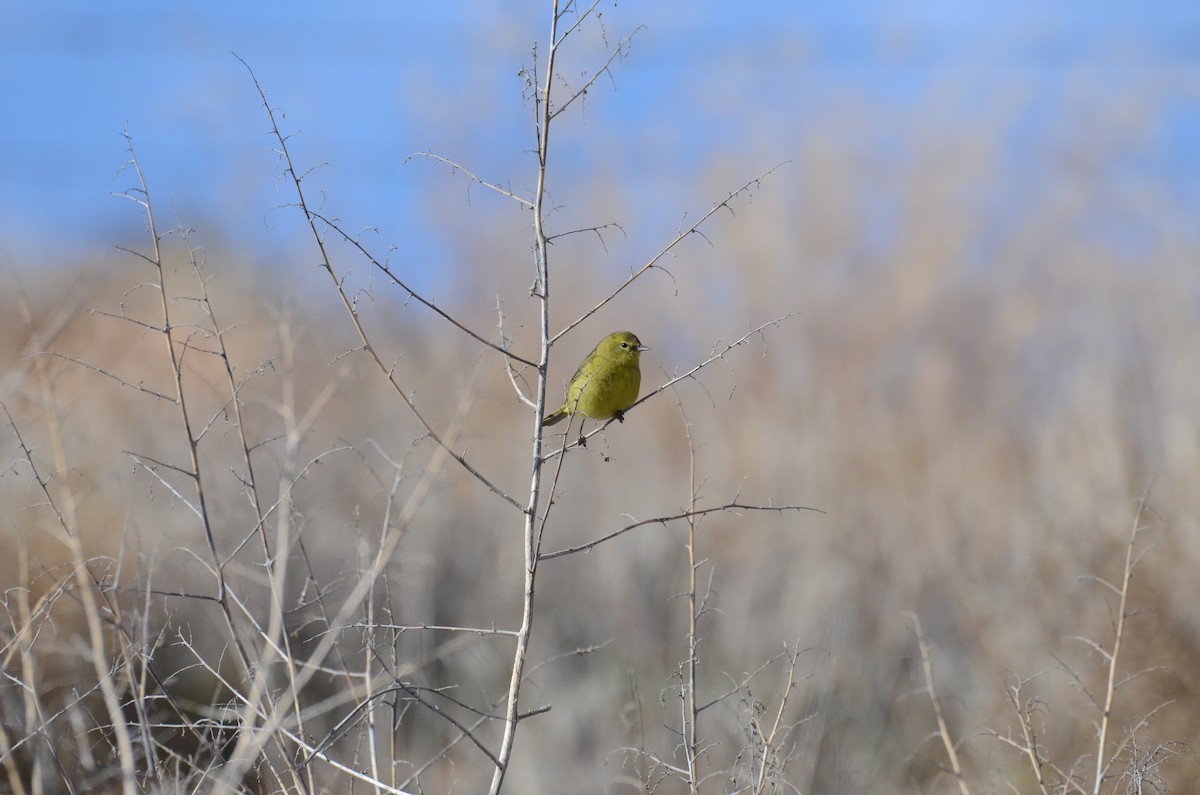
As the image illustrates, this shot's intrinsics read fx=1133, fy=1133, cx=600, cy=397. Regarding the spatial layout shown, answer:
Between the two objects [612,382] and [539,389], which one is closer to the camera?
[539,389]

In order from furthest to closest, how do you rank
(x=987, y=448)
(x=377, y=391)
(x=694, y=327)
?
(x=694, y=327)
(x=987, y=448)
(x=377, y=391)

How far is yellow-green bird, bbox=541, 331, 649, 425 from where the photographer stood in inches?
182

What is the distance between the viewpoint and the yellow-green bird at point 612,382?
462cm

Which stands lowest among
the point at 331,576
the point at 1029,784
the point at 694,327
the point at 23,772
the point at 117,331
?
the point at 23,772

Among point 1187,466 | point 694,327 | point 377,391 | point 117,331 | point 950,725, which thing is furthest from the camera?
point 694,327

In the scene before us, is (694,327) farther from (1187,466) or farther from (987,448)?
(1187,466)

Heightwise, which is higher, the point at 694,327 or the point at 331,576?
the point at 694,327

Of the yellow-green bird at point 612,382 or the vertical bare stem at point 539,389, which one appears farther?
the yellow-green bird at point 612,382

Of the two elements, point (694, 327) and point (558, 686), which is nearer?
point (558, 686)

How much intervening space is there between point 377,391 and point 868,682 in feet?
16.0

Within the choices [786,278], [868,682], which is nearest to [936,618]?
[868,682]

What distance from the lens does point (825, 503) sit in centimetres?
1138

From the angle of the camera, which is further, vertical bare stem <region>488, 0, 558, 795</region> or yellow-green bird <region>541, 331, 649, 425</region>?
yellow-green bird <region>541, 331, 649, 425</region>

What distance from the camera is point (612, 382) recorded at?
4637 mm
